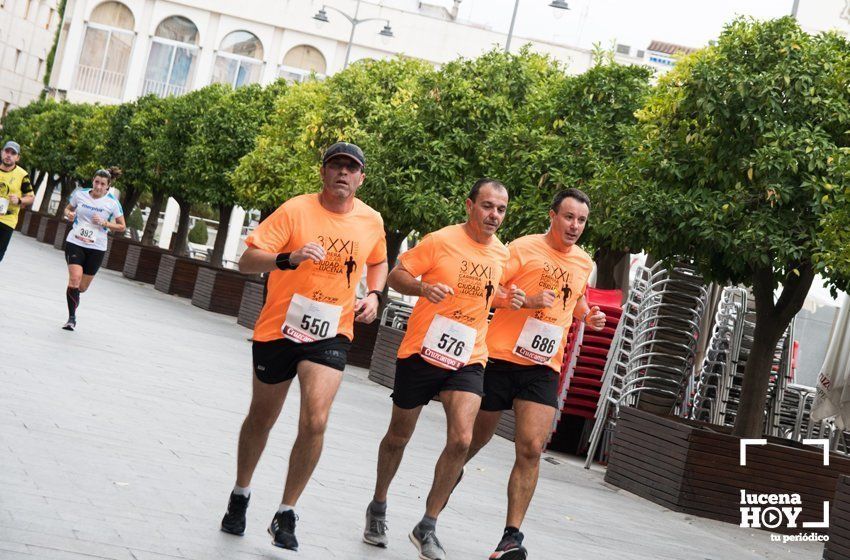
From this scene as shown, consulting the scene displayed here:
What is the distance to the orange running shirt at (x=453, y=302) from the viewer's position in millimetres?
7512

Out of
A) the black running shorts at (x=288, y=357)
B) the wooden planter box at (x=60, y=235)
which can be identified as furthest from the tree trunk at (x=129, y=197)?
the black running shorts at (x=288, y=357)

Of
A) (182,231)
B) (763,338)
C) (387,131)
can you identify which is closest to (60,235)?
(182,231)

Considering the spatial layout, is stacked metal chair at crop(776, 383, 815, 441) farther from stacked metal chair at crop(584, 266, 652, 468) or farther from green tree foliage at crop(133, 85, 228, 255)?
green tree foliage at crop(133, 85, 228, 255)

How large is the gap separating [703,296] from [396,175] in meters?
8.56

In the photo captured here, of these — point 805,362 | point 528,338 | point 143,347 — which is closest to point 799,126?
point 528,338

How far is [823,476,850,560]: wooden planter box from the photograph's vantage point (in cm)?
1065

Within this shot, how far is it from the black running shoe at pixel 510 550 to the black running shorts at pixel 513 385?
85 centimetres

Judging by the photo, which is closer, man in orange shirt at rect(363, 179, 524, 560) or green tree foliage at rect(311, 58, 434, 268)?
man in orange shirt at rect(363, 179, 524, 560)

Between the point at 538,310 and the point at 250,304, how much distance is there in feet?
65.6

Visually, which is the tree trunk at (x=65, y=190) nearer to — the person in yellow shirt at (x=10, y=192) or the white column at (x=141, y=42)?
the white column at (x=141, y=42)

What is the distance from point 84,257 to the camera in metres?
16.8

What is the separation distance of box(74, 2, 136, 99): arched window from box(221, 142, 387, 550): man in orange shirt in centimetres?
6707

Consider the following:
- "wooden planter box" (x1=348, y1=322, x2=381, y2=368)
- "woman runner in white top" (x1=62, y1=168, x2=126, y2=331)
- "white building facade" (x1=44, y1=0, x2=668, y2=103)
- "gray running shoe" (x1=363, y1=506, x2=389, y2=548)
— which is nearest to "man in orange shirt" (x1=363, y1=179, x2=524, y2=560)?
"gray running shoe" (x1=363, y1=506, x2=389, y2=548)

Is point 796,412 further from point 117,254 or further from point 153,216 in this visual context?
point 153,216
